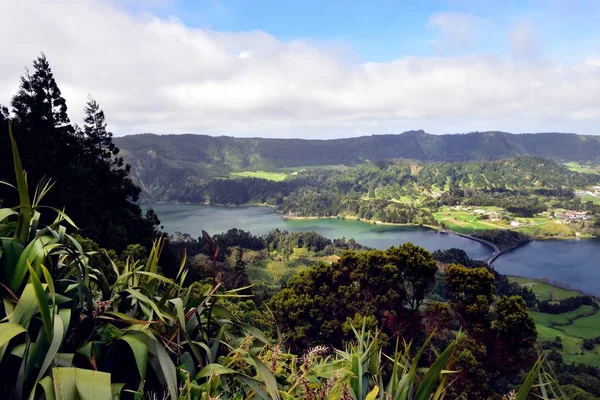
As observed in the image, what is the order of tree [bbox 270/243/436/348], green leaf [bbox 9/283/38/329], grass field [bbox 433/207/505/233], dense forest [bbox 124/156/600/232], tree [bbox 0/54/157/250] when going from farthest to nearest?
dense forest [bbox 124/156/600/232] → grass field [bbox 433/207/505/233] → tree [bbox 0/54/157/250] → tree [bbox 270/243/436/348] → green leaf [bbox 9/283/38/329]

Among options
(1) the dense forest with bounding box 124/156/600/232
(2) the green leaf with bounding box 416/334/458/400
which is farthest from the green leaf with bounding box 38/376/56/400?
(1) the dense forest with bounding box 124/156/600/232

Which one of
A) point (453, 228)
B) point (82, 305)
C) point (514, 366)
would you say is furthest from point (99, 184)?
point (453, 228)

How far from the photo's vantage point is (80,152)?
20.9 m

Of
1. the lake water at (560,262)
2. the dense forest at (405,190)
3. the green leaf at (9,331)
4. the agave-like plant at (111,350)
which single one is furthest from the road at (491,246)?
the green leaf at (9,331)

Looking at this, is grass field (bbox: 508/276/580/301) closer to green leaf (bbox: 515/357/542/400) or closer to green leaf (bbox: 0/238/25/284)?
green leaf (bbox: 515/357/542/400)

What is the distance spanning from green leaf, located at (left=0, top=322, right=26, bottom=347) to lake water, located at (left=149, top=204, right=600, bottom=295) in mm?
57149

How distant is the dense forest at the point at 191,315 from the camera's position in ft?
5.90

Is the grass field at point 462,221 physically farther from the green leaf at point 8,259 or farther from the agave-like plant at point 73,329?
the green leaf at point 8,259

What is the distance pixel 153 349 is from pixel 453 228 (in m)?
84.1

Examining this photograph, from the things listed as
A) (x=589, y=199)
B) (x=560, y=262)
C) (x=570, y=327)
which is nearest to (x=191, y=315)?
(x=570, y=327)

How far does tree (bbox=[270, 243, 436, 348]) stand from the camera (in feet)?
43.9

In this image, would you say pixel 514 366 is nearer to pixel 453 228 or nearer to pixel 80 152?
pixel 80 152

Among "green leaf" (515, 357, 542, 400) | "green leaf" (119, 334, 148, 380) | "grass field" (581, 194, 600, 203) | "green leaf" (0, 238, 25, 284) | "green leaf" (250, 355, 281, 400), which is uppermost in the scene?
"green leaf" (0, 238, 25, 284)

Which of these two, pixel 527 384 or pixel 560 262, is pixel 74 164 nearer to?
pixel 527 384
